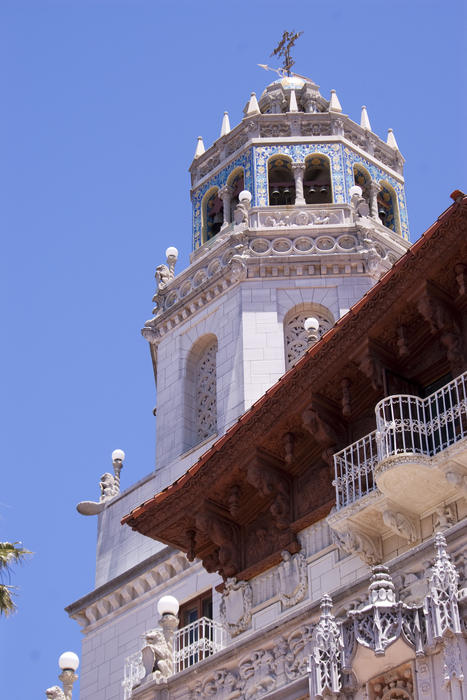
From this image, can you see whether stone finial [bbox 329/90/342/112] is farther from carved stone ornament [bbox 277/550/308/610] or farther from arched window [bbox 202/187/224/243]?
carved stone ornament [bbox 277/550/308/610]

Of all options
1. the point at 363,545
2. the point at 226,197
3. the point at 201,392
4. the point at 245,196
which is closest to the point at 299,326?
the point at 201,392

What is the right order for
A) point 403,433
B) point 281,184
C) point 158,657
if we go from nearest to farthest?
point 403,433, point 158,657, point 281,184

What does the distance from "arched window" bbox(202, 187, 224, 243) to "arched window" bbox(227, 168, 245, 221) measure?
1.39 feet

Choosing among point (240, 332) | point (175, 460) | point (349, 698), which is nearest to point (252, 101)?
point (240, 332)

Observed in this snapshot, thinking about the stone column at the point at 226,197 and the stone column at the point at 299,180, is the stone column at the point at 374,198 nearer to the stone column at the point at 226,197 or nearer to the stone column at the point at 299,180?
the stone column at the point at 299,180

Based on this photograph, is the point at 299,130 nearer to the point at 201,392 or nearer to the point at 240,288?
the point at 240,288

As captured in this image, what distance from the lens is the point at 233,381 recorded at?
1243 inches

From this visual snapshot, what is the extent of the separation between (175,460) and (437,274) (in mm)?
14722

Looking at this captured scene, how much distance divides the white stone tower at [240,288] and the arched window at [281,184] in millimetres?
38

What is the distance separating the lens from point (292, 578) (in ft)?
63.1

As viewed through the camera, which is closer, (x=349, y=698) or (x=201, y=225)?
(x=349, y=698)

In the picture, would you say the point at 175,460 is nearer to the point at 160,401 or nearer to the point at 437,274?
the point at 160,401

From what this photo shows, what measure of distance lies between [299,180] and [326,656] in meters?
21.7

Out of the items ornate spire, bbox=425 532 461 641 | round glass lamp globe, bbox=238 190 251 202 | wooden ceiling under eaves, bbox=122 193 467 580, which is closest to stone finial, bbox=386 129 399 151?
round glass lamp globe, bbox=238 190 251 202
